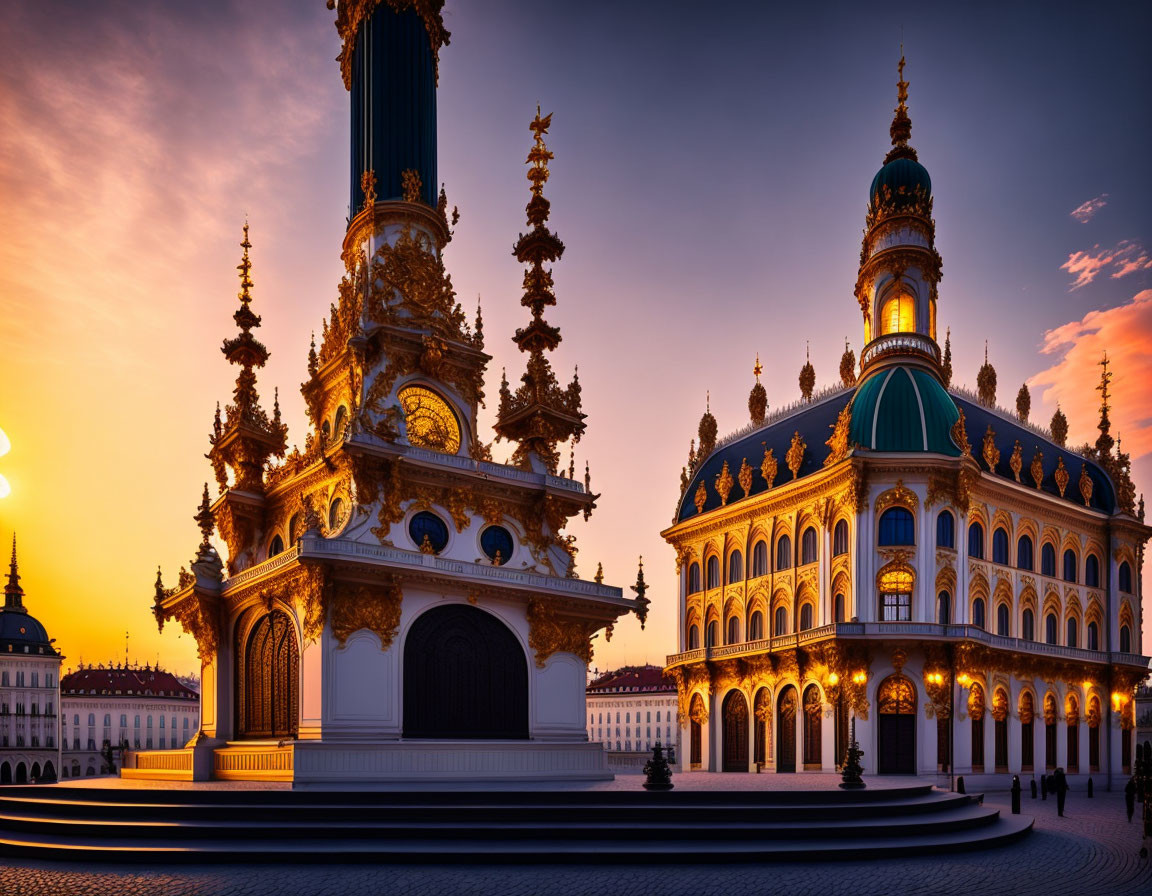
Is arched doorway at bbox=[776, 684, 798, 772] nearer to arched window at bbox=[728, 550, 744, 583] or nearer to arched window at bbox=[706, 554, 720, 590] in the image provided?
arched window at bbox=[728, 550, 744, 583]

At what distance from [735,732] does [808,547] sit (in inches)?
448

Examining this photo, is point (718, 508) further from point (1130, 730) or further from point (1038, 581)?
point (1130, 730)

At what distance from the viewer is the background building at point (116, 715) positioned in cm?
10975

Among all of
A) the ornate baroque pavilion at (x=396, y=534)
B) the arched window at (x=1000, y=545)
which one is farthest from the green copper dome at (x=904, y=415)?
the ornate baroque pavilion at (x=396, y=534)

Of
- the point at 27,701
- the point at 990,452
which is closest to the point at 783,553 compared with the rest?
the point at 990,452

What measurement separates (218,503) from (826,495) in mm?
30462

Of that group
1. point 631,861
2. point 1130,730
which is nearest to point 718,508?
point 1130,730

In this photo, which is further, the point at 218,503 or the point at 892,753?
the point at 892,753

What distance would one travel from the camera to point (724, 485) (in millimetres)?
62031

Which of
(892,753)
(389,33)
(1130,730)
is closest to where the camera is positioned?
(389,33)

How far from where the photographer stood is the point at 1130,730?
58812mm

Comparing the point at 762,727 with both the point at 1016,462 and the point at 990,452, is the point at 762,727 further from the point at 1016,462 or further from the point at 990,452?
the point at 1016,462

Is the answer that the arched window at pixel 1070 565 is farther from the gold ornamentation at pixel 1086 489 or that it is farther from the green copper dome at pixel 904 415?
the green copper dome at pixel 904 415

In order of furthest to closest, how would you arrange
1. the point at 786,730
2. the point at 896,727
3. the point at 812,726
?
the point at 786,730 → the point at 812,726 → the point at 896,727
